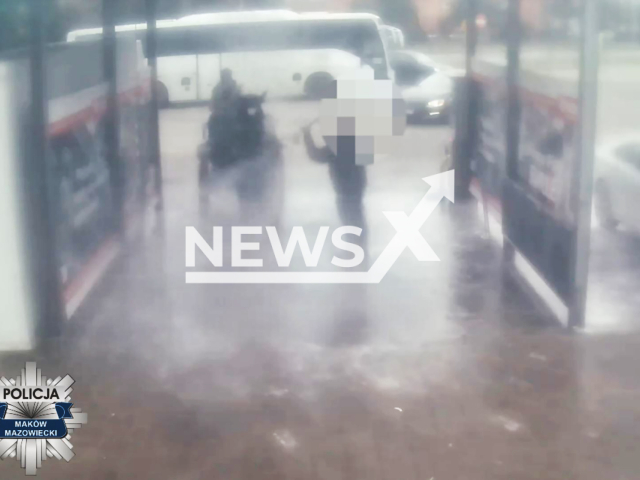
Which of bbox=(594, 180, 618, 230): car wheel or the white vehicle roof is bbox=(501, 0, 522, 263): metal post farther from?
the white vehicle roof

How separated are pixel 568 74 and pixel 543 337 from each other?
2.08 ft

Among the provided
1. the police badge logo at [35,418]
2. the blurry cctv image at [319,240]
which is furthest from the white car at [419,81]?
the police badge logo at [35,418]

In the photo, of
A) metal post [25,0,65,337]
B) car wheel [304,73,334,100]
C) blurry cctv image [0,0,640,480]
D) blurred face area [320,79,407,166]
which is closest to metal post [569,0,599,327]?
blurry cctv image [0,0,640,480]

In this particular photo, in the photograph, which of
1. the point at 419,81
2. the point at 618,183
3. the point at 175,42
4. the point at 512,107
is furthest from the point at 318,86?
the point at 618,183

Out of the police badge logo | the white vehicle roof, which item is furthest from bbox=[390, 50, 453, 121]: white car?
the police badge logo

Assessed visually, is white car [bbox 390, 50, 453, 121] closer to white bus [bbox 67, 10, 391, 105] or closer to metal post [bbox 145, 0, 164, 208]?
white bus [bbox 67, 10, 391, 105]

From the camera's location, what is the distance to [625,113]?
166cm

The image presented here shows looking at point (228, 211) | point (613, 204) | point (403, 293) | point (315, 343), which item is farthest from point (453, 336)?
point (228, 211)

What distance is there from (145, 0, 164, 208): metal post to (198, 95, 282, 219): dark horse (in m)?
0.10

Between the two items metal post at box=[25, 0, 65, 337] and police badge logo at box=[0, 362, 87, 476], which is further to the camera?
police badge logo at box=[0, 362, 87, 476]

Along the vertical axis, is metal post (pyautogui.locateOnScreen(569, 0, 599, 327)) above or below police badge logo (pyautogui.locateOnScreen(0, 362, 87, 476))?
above

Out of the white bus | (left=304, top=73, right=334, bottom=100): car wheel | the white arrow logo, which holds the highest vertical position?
the white bus

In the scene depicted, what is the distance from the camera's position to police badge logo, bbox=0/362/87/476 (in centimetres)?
164

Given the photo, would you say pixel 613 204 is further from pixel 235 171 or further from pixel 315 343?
pixel 235 171
